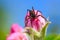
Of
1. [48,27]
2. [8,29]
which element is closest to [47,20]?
[48,27]

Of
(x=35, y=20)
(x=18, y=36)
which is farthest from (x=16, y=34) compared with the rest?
(x=35, y=20)

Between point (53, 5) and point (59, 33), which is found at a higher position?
point (53, 5)

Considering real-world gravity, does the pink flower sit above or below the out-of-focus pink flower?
below

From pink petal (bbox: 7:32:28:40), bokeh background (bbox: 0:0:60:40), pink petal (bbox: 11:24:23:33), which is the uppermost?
bokeh background (bbox: 0:0:60:40)

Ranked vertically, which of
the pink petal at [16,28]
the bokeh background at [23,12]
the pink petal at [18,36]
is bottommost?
the pink petal at [18,36]

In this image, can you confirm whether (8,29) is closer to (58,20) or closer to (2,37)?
(2,37)

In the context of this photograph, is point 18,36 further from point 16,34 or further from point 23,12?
point 23,12
